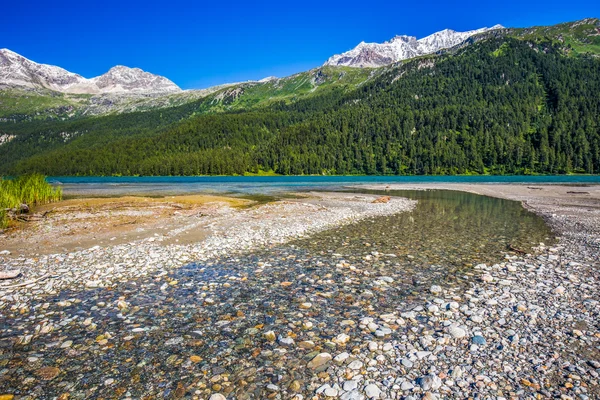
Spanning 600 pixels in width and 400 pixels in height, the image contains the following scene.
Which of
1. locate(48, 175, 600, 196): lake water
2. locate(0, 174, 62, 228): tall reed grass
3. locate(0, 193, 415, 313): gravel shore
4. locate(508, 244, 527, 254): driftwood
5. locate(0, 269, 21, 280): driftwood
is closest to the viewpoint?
locate(0, 193, 415, 313): gravel shore

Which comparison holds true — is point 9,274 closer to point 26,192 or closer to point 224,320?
point 224,320

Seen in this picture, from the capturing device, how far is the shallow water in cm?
662

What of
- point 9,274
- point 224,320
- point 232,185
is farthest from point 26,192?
point 232,185

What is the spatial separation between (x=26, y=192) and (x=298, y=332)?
45466mm

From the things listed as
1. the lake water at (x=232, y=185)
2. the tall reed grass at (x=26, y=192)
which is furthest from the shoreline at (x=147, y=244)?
the lake water at (x=232, y=185)

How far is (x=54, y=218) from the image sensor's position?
2984cm

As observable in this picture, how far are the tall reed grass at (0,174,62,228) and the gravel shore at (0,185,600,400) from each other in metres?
22.4

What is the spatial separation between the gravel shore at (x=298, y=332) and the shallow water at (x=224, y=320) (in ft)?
0.14

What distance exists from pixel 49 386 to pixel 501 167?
225m

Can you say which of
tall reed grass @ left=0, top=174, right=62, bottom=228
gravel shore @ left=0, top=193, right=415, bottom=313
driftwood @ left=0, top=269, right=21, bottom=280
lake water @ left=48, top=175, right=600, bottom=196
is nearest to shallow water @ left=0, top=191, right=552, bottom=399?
gravel shore @ left=0, top=193, right=415, bottom=313

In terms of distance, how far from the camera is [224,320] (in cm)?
927

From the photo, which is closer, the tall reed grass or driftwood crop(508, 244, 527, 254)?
driftwood crop(508, 244, 527, 254)

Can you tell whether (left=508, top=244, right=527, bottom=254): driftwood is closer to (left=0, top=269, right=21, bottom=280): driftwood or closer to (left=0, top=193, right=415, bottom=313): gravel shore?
(left=0, top=193, right=415, bottom=313): gravel shore

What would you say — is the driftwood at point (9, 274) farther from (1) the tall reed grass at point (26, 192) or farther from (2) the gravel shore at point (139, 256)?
(1) the tall reed grass at point (26, 192)
